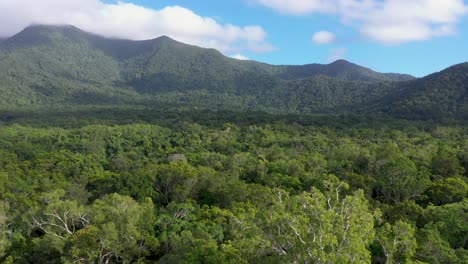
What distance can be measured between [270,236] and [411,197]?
2353 cm

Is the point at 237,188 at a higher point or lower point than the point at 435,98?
lower

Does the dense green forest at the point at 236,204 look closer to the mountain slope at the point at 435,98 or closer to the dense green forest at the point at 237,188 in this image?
the dense green forest at the point at 237,188

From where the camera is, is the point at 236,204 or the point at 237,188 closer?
the point at 236,204

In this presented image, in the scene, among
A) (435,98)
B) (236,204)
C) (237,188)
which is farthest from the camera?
(435,98)

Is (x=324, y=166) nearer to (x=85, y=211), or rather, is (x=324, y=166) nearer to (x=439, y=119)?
(x=85, y=211)

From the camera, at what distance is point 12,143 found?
238 ft

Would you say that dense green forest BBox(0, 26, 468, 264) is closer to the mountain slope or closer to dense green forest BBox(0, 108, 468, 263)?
dense green forest BBox(0, 108, 468, 263)

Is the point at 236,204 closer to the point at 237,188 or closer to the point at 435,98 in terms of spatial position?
the point at 237,188

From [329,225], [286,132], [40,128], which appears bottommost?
[40,128]

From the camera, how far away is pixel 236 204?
3130 cm

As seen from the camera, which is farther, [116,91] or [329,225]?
[116,91]

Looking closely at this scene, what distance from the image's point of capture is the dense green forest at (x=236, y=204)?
15.1m

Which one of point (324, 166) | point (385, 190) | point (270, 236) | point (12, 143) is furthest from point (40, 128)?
point (270, 236)

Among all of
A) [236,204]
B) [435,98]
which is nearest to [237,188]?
[236,204]
